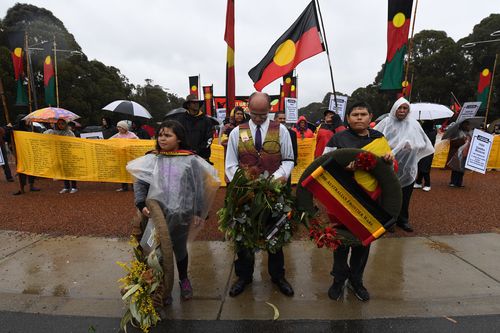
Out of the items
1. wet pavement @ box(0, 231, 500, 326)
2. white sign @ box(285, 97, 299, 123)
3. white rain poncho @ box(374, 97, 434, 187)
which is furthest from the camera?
white sign @ box(285, 97, 299, 123)

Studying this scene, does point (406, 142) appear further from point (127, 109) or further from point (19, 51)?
point (19, 51)

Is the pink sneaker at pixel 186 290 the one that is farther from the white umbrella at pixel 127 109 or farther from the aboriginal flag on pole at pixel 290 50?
A: the white umbrella at pixel 127 109

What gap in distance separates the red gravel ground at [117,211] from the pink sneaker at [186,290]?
1.48 meters

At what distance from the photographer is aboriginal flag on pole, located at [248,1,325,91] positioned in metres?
4.68

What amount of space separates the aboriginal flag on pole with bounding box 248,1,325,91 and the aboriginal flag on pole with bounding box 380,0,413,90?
2.35m

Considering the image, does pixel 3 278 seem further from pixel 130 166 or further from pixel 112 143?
pixel 112 143

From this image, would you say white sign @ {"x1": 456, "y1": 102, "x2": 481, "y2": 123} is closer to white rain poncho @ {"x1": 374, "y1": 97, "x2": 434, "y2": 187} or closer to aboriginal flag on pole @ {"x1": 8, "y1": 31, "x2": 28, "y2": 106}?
white rain poncho @ {"x1": 374, "y1": 97, "x2": 434, "y2": 187}

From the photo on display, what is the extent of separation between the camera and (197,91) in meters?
20.5

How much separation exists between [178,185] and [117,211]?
3.80 meters

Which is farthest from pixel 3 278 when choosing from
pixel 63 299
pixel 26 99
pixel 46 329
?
pixel 26 99

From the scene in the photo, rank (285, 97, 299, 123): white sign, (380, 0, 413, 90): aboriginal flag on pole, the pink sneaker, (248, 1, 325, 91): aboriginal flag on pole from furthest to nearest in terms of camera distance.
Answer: (285, 97, 299, 123): white sign
(380, 0, 413, 90): aboriginal flag on pole
(248, 1, 325, 91): aboriginal flag on pole
the pink sneaker

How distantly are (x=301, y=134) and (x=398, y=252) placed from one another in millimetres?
5302

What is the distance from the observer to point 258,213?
275 centimetres

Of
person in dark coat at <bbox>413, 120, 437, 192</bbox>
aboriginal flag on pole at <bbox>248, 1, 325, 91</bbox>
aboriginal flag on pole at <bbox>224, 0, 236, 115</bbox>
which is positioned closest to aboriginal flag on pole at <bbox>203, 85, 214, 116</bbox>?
person in dark coat at <bbox>413, 120, 437, 192</bbox>
